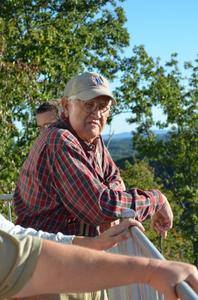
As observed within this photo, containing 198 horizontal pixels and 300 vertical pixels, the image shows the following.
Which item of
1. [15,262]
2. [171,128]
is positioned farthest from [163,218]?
[171,128]

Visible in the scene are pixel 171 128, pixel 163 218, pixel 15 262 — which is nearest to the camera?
pixel 15 262

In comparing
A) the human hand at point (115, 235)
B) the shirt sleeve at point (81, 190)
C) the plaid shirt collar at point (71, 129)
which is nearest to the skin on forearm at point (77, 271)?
the human hand at point (115, 235)

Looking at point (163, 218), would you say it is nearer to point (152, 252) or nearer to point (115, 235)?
point (115, 235)

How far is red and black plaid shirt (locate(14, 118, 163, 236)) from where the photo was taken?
250 cm

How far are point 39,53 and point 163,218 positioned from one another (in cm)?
1362

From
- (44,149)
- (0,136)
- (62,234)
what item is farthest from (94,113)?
(0,136)

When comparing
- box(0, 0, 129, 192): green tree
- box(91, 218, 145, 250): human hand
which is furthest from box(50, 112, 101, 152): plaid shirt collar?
box(0, 0, 129, 192): green tree

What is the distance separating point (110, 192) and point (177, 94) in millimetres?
27269

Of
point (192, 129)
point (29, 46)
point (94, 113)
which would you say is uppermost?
point (29, 46)

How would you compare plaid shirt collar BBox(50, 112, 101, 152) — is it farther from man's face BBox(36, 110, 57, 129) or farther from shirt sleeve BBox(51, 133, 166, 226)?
man's face BBox(36, 110, 57, 129)

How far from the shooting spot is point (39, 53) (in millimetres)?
16094

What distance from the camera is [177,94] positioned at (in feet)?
96.5

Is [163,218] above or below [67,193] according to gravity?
below

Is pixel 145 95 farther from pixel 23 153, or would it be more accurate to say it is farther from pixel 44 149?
pixel 44 149
